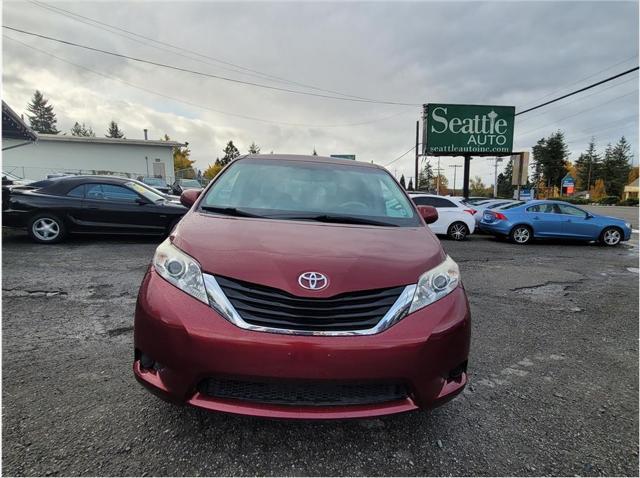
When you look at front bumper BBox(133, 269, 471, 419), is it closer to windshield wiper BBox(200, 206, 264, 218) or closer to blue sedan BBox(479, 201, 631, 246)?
windshield wiper BBox(200, 206, 264, 218)

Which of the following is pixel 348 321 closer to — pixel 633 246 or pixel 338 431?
pixel 338 431

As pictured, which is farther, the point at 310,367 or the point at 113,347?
the point at 113,347

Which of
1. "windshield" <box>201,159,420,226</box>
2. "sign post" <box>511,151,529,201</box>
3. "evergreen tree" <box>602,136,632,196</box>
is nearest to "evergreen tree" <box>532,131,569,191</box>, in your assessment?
"evergreen tree" <box>602,136,632,196</box>

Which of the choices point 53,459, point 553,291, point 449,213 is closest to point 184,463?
point 53,459

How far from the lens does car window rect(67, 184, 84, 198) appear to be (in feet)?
24.2

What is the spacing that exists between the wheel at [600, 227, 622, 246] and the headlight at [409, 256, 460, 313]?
39.1 ft

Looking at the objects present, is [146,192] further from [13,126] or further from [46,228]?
[13,126]

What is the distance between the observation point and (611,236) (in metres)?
11.2

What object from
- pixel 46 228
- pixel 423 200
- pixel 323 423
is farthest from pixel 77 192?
pixel 423 200

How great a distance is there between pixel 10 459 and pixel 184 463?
0.84 m

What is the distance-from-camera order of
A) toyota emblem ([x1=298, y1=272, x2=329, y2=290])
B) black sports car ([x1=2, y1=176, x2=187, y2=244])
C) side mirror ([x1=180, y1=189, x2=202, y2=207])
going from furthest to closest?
black sports car ([x1=2, y1=176, x2=187, y2=244]), side mirror ([x1=180, y1=189, x2=202, y2=207]), toyota emblem ([x1=298, y1=272, x2=329, y2=290])

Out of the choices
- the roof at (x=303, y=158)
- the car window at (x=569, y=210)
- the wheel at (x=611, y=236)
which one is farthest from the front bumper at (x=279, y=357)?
the wheel at (x=611, y=236)

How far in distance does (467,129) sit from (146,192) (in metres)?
13.7

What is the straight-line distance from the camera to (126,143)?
2878 cm
